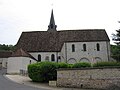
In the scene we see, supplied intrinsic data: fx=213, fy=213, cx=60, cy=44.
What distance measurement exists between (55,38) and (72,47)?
5.22m

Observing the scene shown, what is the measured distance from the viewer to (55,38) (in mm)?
53156

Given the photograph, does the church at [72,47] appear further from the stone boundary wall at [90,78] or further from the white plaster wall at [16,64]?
the stone boundary wall at [90,78]

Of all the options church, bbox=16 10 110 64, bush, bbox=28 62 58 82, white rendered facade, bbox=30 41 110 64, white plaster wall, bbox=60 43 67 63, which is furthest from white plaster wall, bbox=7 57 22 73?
bush, bbox=28 62 58 82

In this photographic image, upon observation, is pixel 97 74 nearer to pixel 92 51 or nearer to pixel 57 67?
pixel 57 67

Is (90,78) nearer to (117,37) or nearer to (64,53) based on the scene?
(117,37)

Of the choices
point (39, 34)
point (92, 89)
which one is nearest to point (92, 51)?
point (39, 34)

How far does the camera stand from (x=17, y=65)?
42.9 m

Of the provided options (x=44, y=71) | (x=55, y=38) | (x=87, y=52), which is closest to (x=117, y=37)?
(x=87, y=52)

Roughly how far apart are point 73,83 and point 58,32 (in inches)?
1333

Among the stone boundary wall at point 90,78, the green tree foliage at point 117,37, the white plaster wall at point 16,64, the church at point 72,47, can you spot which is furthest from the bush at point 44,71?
the church at point 72,47

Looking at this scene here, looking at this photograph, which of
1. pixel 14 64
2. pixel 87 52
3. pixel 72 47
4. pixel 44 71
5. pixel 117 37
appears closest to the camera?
pixel 44 71

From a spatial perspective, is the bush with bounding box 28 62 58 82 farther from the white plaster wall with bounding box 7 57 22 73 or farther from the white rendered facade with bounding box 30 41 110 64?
the white rendered facade with bounding box 30 41 110 64

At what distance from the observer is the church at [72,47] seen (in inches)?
Answer: 1944

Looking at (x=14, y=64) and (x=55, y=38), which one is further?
(x=55, y=38)
